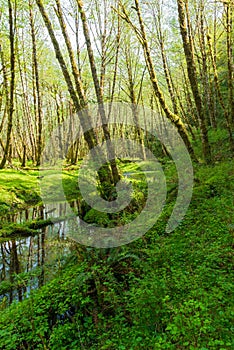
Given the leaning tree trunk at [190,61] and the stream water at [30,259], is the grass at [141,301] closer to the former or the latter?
the stream water at [30,259]

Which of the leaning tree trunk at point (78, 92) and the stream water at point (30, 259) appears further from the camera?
the leaning tree trunk at point (78, 92)

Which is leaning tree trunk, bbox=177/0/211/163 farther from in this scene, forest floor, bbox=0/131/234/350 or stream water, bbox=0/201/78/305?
stream water, bbox=0/201/78/305

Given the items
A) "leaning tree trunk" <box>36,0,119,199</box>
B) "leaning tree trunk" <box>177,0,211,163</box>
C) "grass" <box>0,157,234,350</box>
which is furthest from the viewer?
"leaning tree trunk" <box>36,0,119,199</box>

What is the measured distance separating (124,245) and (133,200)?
9.36 feet

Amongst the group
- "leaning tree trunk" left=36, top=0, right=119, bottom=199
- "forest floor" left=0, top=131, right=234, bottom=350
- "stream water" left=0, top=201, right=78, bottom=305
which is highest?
"leaning tree trunk" left=36, top=0, right=119, bottom=199

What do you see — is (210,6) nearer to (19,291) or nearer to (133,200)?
(133,200)

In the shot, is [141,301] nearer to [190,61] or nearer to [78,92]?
[190,61]

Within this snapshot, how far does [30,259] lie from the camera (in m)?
6.38

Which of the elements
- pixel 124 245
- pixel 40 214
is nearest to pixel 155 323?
pixel 124 245

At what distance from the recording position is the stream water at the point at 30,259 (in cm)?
485

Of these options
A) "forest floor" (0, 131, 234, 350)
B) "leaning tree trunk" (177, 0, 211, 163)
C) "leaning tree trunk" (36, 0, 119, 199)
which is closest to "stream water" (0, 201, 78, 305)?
"forest floor" (0, 131, 234, 350)

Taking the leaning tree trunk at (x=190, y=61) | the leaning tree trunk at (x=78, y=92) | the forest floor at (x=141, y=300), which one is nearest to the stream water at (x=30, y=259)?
the forest floor at (x=141, y=300)

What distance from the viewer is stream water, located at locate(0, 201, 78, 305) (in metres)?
4.85

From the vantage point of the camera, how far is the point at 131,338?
2.88 metres
